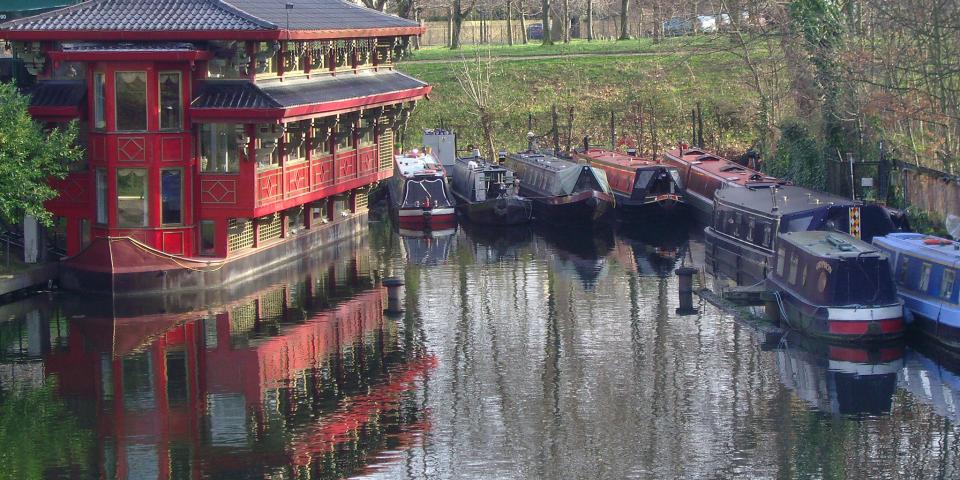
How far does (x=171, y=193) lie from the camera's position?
3809 cm

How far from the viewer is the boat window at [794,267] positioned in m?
33.8

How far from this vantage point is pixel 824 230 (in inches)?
1463

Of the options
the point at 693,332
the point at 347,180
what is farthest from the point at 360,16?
the point at 693,332

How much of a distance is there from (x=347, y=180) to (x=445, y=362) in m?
Result: 18.9

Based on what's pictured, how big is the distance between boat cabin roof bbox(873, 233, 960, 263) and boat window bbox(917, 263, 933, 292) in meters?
0.22

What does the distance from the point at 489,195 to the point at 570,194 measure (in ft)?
12.2

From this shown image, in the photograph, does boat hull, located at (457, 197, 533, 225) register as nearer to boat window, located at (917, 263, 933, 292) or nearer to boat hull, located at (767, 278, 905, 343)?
boat hull, located at (767, 278, 905, 343)

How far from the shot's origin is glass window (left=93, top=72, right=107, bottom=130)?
37688 mm

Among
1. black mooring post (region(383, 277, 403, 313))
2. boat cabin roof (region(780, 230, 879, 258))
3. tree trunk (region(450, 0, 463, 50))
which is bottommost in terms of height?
black mooring post (region(383, 277, 403, 313))

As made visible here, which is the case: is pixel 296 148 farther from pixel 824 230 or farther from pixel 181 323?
pixel 824 230

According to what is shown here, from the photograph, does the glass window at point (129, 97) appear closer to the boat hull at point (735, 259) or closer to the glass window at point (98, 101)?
the glass window at point (98, 101)

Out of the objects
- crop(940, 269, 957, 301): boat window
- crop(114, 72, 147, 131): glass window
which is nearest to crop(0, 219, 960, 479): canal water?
crop(940, 269, 957, 301): boat window

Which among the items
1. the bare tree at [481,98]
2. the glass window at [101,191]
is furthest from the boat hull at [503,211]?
the glass window at [101,191]

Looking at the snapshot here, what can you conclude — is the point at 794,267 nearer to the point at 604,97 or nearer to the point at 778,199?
the point at 778,199
